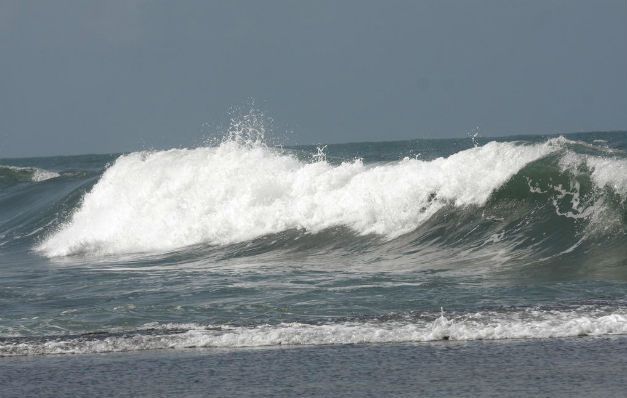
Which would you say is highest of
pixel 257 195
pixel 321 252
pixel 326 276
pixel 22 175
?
pixel 257 195

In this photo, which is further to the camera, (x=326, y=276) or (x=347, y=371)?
(x=326, y=276)

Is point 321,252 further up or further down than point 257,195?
further down

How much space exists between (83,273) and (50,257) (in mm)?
5427

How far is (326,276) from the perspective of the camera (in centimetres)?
1373

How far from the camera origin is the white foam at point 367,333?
30.4 ft

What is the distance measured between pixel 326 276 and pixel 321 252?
339 centimetres

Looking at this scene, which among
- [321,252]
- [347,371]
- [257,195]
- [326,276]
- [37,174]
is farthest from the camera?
[37,174]

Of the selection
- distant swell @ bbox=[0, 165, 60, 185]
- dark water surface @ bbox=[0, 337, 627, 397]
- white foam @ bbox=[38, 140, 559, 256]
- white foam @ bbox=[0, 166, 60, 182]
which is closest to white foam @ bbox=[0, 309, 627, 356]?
dark water surface @ bbox=[0, 337, 627, 397]

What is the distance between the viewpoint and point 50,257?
2103 centimetres

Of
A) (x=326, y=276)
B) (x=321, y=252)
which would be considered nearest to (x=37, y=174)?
(x=321, y=252)

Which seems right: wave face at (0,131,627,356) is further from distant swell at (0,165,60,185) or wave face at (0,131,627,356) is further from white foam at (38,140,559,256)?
distant swell at (0,165,60,185)

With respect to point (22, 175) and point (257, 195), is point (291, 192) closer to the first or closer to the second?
point (257, 195)

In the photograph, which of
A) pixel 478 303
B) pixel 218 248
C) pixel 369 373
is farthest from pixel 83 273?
pixel 369 373

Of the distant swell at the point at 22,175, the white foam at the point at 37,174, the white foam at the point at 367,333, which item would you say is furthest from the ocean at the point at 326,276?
the white foam at the point at 37,174
